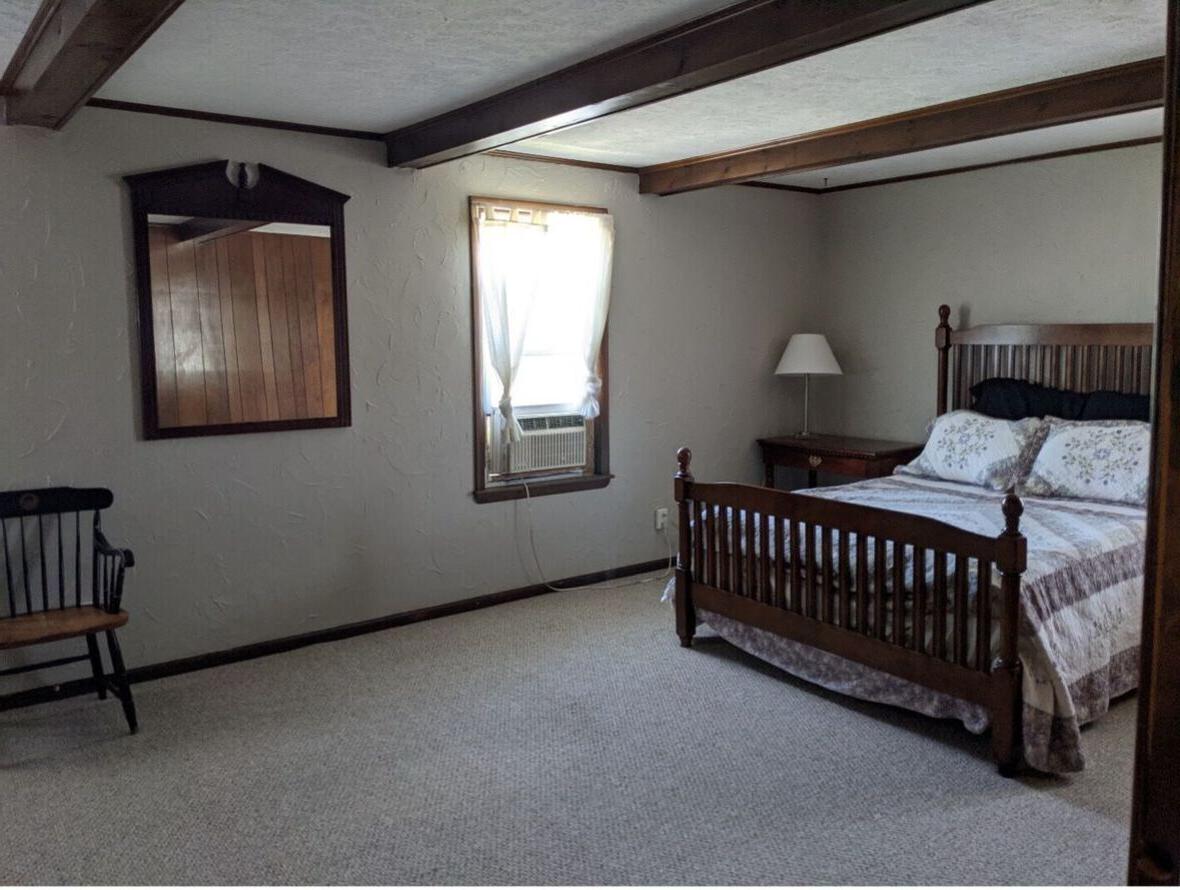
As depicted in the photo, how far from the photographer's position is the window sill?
4.56 m

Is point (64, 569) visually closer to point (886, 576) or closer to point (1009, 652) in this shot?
point (886, 576)

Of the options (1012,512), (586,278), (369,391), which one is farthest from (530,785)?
(586,278)

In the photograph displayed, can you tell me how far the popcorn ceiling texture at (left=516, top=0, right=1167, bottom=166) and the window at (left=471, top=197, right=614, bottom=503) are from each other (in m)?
0.49

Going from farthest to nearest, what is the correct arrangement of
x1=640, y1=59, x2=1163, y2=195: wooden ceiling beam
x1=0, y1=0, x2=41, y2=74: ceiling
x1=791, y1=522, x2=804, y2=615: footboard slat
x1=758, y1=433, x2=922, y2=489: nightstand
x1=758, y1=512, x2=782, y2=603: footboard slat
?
x1=758, y1=433, x2=922, y2=489: nightstand
x1=758, y1=512, x2=782, y2=603: footboard slat
x1=791, y1=522, x2=804, y2=615: footboard slat
x1=640, y1=59, x2=1163, y2=195: wooden ceiling beam
x1=0, y1=0, x2=41, y2=74: ceiling

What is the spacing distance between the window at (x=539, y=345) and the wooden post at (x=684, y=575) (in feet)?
3.31

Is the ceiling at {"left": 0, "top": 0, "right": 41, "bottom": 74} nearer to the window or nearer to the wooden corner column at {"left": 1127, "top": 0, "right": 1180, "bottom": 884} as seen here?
the window

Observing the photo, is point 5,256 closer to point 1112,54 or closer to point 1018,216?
point 1112,54

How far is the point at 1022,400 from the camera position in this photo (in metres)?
4.68

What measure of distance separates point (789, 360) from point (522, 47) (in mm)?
3139

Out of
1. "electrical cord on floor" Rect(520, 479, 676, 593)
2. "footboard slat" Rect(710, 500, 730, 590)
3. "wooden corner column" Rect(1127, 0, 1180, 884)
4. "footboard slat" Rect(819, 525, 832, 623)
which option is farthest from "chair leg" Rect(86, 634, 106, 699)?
"wooden corner column" Rect(1127, 0, 1180, 884)

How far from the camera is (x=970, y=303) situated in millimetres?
5109

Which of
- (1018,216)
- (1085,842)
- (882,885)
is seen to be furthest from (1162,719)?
(1018,216)

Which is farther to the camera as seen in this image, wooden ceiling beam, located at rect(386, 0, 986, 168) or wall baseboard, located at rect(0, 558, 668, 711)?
wall baseboard, located at rect(0, 558, 668, 711)

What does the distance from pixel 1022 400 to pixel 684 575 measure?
2.05 metres
